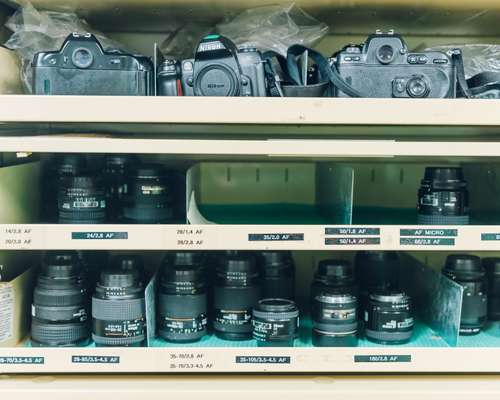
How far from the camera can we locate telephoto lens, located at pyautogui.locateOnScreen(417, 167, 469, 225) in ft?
2.94

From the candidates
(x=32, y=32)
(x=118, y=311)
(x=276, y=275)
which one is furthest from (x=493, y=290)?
(x=32, y=32)

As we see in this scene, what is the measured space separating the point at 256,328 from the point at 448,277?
35 centimetres

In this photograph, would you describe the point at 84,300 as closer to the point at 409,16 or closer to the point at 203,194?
the point at 203,194

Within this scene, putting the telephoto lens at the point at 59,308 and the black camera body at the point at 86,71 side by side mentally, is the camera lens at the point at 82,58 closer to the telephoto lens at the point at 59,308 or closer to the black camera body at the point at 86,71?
the black camera body at the point at 86,71

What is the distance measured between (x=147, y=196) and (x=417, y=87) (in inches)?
18.9

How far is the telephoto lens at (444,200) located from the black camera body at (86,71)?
0.51 meters

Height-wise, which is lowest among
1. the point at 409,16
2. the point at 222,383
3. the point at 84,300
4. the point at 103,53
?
the point at 222,383

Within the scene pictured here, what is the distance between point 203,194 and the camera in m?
1.19

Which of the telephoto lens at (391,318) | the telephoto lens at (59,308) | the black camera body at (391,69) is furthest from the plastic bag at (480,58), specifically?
the telephoto lens at (59,308)

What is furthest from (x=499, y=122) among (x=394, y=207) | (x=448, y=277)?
(x=394, y=207)

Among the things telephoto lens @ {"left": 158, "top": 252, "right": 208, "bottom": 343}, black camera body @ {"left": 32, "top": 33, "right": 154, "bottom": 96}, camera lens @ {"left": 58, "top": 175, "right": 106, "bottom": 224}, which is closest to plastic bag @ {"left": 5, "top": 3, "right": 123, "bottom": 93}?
black camera body @ {"left": 32, "top": 33, "right": 154, "bottom": 96}

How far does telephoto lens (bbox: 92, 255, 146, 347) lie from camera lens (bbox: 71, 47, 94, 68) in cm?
34

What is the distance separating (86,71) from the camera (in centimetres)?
88

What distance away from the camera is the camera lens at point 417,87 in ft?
2.87
